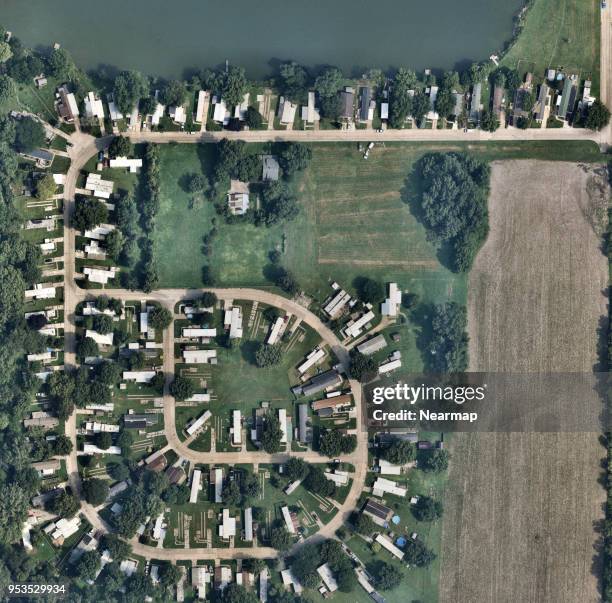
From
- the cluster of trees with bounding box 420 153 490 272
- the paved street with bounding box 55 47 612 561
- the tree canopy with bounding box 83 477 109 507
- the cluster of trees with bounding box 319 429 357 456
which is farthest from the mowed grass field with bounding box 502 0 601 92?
the tree canopy with bounding box 83 477 109 507

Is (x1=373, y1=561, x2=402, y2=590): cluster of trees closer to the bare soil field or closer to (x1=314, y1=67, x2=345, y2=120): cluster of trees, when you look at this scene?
the bare soil field

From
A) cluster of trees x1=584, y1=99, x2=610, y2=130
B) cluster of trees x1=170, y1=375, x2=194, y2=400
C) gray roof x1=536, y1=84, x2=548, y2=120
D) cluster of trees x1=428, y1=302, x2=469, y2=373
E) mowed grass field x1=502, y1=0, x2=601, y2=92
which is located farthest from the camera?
mowed grass field x1=502, y1=0, x2=601, y2=92

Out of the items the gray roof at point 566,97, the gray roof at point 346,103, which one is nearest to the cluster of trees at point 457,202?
the gray roof at point 346,103

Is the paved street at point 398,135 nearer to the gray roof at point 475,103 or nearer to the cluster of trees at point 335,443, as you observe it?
the gray roof at point 475,103

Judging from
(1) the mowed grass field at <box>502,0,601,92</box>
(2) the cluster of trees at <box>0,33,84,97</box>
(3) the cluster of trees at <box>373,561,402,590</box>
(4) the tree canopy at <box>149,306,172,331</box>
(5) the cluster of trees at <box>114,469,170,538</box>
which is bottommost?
(3) the cluster of trees at <box>373,561,402,590</box>

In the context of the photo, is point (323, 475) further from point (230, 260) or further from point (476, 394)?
point (230, 260)
